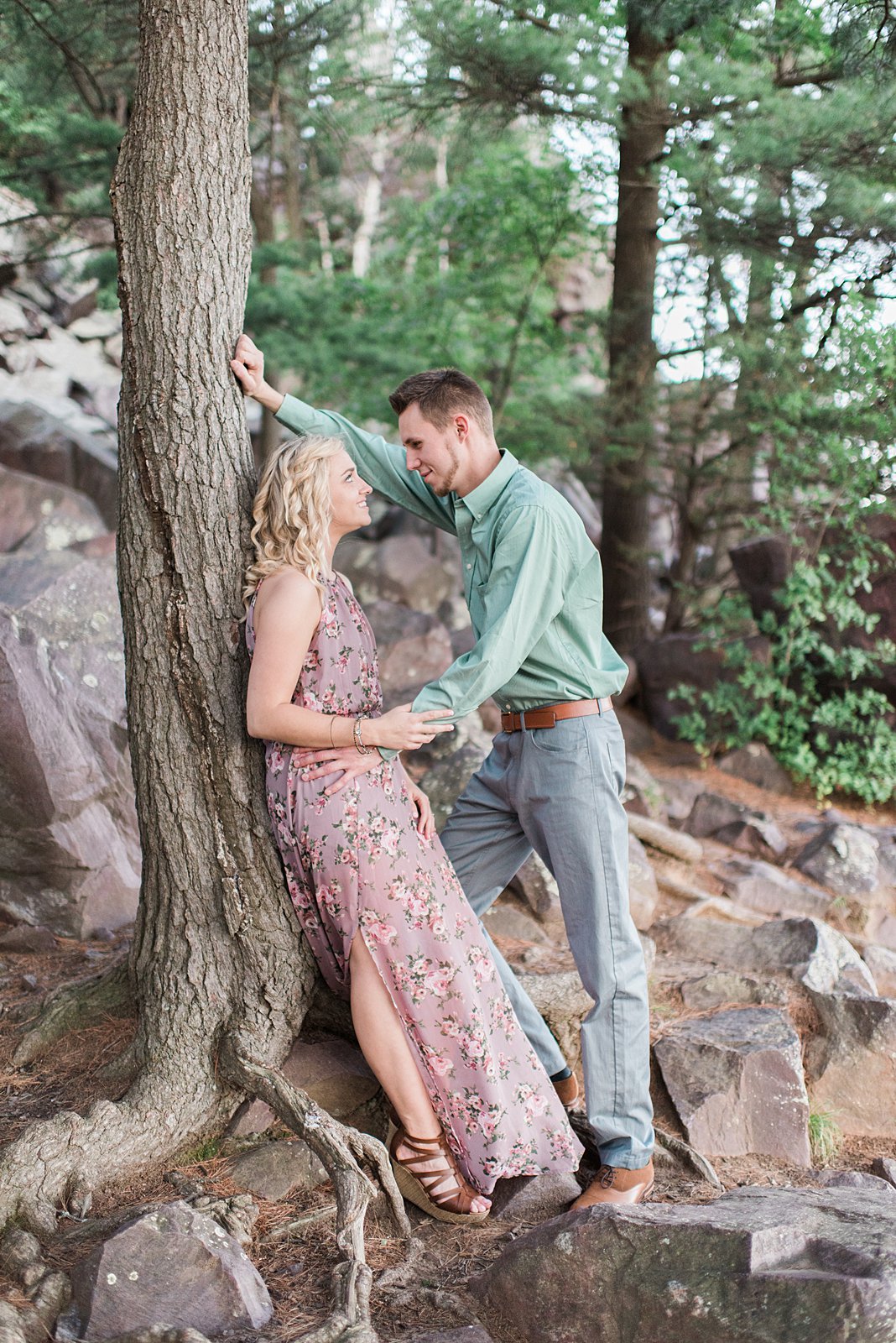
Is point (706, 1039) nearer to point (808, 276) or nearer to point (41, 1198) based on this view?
point (41, 1198)

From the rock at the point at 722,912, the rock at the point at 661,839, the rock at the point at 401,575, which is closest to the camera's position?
the rock at the point at 722,912

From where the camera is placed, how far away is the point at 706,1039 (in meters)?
3.84

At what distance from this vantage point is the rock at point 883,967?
500 cm

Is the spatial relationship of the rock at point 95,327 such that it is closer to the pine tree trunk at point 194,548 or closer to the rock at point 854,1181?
the pine tree trunk at point 194,548

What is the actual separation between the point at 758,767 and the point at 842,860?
1664 millimetres

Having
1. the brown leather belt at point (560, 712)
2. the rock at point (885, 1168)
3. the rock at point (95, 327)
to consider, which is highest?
the rock at point (95, 327)

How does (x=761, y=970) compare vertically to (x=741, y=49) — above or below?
below

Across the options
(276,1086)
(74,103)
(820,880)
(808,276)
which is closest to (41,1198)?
(276,1086)

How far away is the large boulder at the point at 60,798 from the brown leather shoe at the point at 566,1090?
6.50 feet

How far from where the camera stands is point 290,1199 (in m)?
2.99

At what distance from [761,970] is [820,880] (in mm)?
1807

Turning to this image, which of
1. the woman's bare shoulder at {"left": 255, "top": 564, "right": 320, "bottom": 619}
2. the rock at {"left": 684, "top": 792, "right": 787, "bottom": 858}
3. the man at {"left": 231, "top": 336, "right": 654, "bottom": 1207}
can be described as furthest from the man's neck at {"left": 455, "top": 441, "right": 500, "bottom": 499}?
the rock at {"left": 684, "top": 792, "right": 787, "bottom": 858}

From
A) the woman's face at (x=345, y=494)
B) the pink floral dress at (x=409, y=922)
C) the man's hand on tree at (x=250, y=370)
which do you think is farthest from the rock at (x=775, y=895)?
the man's hand on tree at (x=250, y=370)

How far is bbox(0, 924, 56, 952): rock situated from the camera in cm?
429
